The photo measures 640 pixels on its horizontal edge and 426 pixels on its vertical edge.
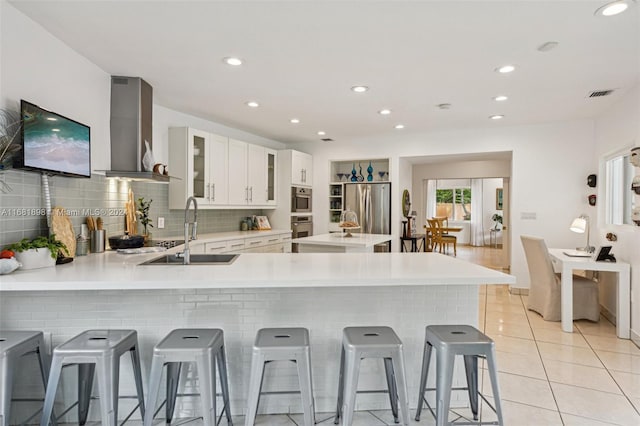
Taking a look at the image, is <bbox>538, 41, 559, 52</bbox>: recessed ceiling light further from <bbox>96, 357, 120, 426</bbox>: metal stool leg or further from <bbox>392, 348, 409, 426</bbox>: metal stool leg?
<bbox>96, 357, 120, 426</bbox>: metal stool leg

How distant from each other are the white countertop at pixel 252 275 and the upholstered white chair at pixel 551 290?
93.8 inches

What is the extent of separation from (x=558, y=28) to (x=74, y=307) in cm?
351

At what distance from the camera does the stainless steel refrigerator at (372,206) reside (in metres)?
6.25

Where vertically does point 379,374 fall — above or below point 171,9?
below

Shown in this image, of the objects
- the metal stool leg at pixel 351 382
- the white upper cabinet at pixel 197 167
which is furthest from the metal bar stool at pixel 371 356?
the white upper cabinet at pixel 197 167

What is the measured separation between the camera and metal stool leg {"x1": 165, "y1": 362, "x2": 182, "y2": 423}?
2.17 meters

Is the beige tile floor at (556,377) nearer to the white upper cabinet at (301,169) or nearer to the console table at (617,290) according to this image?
the console table at (617,290)

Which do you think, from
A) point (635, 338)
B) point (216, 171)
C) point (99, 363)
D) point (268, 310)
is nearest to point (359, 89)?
point (216, 171)

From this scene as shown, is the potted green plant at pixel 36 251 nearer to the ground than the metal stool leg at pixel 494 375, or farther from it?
farther from it

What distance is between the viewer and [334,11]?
2.21m

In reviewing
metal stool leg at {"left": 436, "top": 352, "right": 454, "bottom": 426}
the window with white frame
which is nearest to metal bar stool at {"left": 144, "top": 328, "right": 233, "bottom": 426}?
metal stool leg at {"left": 436, "top": 352, "right": 454, "bottom": 426}

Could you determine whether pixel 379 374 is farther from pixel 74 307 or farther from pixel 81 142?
pixel 81 142

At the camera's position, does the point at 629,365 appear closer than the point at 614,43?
No

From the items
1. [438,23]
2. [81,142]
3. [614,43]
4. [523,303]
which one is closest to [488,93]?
[614,43]
